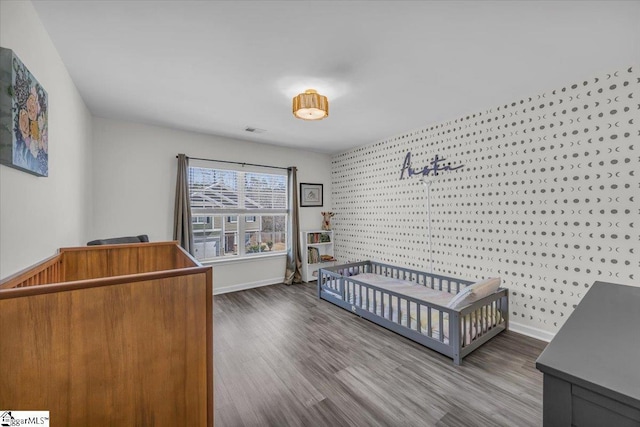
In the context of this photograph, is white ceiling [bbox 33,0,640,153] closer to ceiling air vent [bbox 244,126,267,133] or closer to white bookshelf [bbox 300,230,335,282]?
ceiling air vent [bbox 244,126,267,133]

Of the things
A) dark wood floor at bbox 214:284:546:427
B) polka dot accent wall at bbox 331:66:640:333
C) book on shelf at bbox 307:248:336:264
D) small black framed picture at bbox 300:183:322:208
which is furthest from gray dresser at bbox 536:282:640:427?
small black framed picture at bbox 300:183:322:208

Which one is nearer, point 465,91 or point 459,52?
point 459,52

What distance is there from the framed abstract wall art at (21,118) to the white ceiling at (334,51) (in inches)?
20.8

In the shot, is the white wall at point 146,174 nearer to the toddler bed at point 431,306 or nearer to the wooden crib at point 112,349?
the toddler bed at point 431,306

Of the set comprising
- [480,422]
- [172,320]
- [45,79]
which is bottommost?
[480,422]

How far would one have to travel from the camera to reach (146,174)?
3.39 metres

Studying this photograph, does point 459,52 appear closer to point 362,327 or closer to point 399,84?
point 399,84

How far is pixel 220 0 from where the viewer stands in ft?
4.59

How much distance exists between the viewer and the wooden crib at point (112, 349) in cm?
76

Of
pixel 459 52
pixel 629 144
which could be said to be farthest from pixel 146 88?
pixel 629 144

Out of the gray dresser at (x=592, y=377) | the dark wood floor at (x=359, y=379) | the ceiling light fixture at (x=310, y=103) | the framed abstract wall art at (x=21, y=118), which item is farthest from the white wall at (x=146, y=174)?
the gray dresser at (x=592, y=377)

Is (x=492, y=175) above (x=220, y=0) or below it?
below

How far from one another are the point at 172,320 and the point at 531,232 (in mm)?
3062

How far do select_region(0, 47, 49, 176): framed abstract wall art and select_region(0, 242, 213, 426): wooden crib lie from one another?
567 mm
